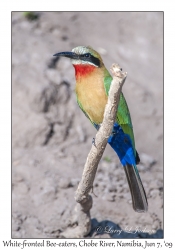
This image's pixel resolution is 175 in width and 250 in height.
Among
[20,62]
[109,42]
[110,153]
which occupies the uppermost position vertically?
[109,42]

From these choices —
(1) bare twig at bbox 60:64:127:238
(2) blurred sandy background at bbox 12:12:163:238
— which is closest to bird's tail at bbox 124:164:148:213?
(1) bare twig at bbox 60:64:127:238

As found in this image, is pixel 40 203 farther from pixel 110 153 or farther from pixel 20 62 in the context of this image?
pixel 20 62

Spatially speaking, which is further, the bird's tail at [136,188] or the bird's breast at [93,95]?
the bird's tail at [136,188]

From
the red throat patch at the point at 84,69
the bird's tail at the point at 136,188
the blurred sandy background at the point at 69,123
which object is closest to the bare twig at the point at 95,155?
the blurred sandy background at the point at 69,123

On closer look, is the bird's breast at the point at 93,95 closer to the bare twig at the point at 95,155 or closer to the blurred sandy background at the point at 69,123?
the bare twig at the point at 95,155

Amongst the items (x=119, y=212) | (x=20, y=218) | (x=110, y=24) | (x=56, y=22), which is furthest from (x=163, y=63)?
(x=20, y=218)

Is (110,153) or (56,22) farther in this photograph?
(56,22)
